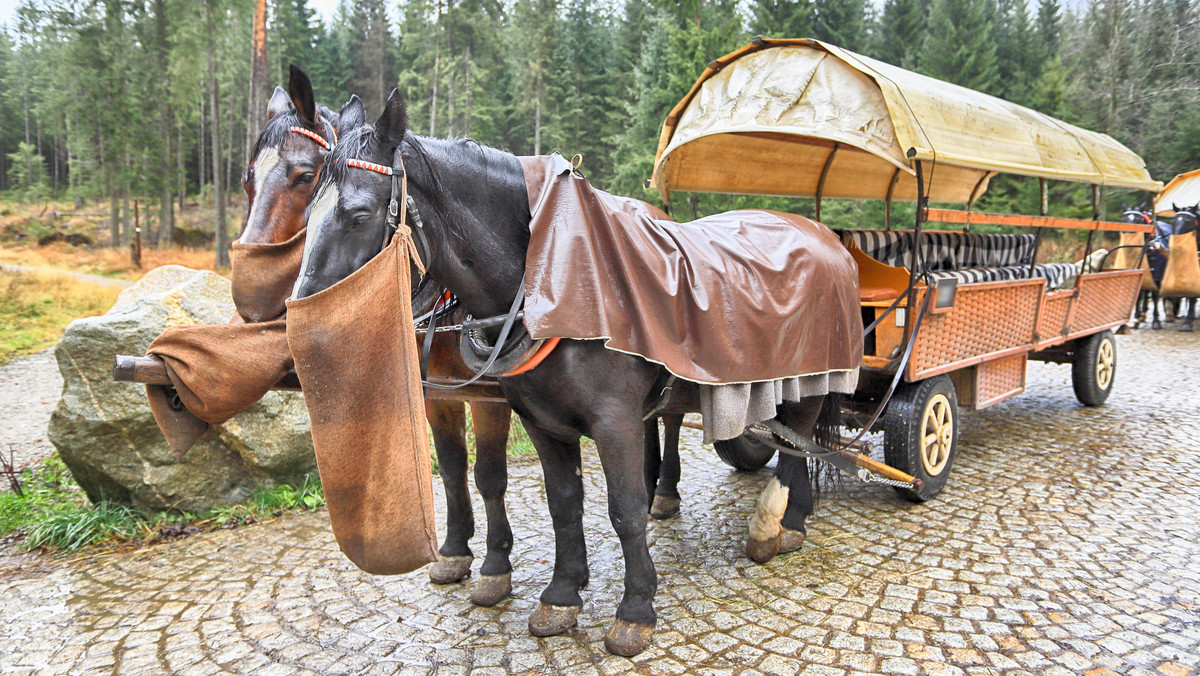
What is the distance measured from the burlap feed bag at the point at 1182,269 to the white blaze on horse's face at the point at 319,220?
42.8ft

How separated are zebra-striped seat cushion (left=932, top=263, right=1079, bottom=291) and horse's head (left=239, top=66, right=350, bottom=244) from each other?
12.8 ft

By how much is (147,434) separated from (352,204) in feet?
10.4

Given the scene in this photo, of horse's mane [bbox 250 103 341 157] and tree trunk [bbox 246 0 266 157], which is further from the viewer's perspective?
tree trunk [bbox 246 0 266 157]

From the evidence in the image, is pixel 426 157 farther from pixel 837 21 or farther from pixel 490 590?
pixel 837 21

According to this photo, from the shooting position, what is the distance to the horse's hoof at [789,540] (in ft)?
12.1

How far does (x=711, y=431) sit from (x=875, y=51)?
33442 millimetres

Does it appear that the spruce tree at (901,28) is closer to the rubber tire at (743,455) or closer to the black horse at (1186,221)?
the black horse at (1186,221)

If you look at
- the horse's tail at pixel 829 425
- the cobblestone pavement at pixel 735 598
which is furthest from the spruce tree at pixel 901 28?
the horse's tail at pixel 829 425

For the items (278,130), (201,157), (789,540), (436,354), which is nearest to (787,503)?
(789,540)

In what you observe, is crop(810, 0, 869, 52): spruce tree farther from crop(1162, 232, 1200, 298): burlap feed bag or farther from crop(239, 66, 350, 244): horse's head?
crop(239, 66, 350, 244): horse's head

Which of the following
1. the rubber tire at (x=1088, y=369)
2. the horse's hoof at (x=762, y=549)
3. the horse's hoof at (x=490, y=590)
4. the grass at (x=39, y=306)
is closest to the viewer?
the horse's hoof at (x=490, y=590)

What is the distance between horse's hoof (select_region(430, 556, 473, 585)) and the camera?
136 inches

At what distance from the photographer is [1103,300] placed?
21.3ft

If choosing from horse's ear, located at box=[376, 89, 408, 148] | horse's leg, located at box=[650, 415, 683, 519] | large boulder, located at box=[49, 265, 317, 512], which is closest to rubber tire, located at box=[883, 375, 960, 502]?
horse's leg, located at box=[650, 415, 683, 519]
